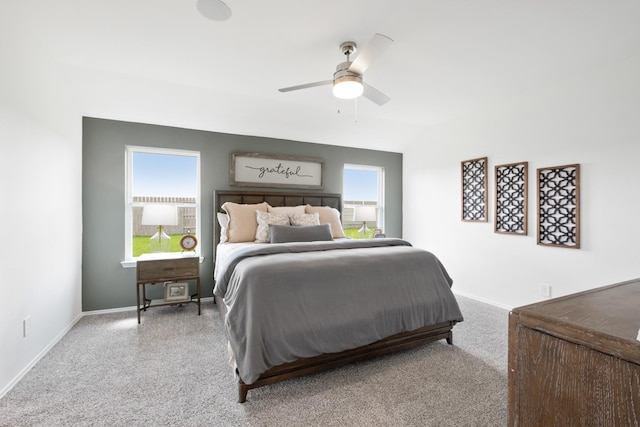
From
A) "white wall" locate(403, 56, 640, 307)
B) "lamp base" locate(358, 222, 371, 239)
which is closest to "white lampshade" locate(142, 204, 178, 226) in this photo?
"lamp base" locate(358, 222, 371, 239)

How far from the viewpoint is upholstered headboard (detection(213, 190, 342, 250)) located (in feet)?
12.7

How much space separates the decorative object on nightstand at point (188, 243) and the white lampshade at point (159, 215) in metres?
0.30

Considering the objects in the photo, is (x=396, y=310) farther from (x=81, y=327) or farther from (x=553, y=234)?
(x=81, y=327)

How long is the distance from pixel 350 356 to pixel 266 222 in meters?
1.88

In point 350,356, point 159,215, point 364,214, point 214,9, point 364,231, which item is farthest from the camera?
point 364,231

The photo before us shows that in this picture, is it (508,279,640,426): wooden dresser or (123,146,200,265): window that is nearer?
(508,279,640,426): wooden dresser

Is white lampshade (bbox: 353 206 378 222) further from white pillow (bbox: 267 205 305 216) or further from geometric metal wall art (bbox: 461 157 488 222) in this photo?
geometric metal wall art (bbox: 461 157 488 222)

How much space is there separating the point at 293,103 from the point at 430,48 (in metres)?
1.75

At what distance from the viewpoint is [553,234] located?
314cm

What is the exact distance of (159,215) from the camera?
11.0ft

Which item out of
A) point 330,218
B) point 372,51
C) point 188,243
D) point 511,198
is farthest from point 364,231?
point 372,51

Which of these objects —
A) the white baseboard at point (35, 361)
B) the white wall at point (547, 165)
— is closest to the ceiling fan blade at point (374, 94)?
the white wall at point (547, 165)

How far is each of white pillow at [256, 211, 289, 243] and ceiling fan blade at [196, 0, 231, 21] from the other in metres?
2.07

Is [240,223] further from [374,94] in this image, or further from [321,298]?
[374,94]
